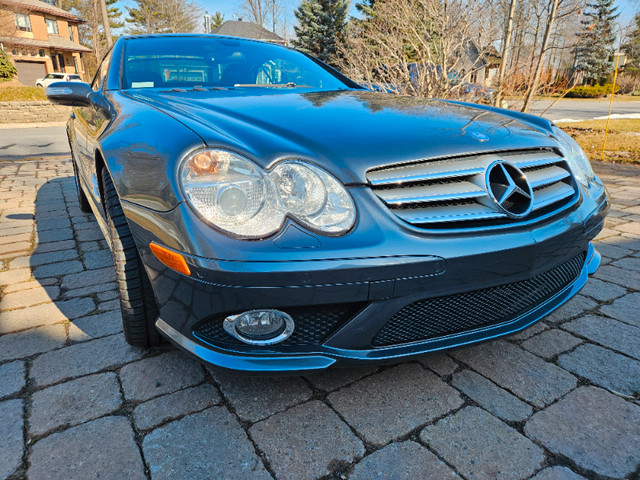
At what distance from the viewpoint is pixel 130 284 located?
168 centimetres

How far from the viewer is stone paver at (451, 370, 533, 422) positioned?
1.53 metres

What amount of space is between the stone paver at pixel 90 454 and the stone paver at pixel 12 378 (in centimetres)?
37

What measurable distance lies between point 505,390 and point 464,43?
6.59 metres

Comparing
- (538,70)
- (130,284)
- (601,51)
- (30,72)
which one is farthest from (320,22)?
(130,284)

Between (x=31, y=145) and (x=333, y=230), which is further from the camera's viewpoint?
(x=31, y=145)

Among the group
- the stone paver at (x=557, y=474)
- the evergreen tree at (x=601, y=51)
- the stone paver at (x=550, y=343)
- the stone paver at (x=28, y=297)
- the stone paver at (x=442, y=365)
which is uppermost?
the evergreen tree at (x=601, y=51)

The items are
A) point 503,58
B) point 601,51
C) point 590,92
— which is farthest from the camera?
point 601,51

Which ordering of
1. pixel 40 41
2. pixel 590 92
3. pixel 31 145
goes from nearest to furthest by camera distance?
pixel 31 145 → pixel 590 92 → pixel 40 41

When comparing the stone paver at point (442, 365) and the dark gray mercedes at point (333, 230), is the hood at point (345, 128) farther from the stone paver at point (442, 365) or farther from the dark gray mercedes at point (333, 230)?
the stone paver at point (442, 365)

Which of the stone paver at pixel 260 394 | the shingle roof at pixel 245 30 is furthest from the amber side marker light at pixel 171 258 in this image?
the shingle roof at pixel 245 30

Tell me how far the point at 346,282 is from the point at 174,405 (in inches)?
31.9

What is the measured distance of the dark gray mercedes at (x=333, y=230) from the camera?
1.27m

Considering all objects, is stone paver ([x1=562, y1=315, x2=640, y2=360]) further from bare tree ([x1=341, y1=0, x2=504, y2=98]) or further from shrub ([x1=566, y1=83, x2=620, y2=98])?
shrub ([x1=566, y1=83, x2=620, y2=98])

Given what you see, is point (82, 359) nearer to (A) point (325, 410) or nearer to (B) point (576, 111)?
(A) point (325, 410)
